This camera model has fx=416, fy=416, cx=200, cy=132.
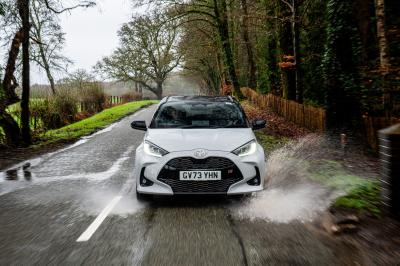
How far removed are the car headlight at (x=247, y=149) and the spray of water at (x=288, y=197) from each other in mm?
776

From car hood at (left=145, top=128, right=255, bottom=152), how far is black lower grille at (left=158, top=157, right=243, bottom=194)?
0.64ft

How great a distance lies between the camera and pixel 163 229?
5.13 metres

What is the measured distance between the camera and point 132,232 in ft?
16.5

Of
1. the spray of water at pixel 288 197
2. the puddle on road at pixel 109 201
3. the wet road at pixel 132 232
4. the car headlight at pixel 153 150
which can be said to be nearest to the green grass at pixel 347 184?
the spray of water at pixel 288 197

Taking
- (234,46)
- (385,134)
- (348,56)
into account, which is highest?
(234,46)

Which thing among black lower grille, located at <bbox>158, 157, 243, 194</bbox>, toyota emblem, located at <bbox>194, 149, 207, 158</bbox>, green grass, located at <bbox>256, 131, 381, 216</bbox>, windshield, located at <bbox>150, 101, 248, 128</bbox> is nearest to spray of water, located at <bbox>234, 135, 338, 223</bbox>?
green grass, located at <bbox>256, 131, 381, 216</bbox>

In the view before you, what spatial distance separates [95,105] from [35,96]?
15.0 m

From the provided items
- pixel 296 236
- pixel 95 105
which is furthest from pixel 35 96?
pixel 296 236

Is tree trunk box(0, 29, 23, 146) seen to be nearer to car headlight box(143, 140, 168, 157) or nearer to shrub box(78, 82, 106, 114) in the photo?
car headlight box(143, 140, 168, 157)

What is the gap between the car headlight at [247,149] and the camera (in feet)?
19.8

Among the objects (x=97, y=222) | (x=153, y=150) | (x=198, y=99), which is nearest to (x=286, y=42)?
(x=198, y=99)

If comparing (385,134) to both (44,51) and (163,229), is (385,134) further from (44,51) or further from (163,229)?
(44,51)

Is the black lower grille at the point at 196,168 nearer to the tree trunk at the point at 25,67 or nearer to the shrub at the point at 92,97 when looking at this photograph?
the tree trunk at the point at 25,67

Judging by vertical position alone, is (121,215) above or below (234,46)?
below
